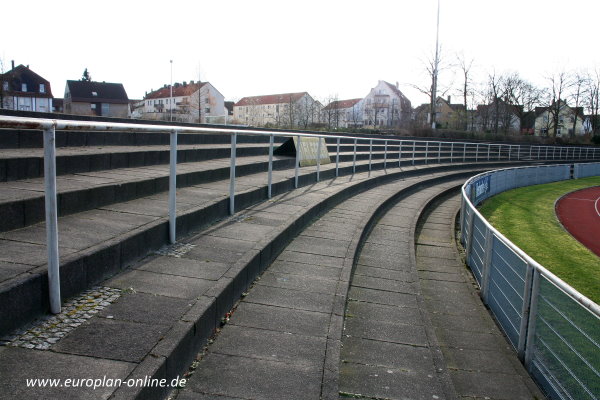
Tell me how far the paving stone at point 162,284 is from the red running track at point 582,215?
39.1 ft

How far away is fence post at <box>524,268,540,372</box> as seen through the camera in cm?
470

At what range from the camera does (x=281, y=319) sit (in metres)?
4.25

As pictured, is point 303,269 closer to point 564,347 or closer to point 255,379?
point 255,379

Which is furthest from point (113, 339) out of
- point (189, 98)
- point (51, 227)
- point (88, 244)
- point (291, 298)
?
point (189, 98)

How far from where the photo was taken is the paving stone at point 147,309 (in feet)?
10.8

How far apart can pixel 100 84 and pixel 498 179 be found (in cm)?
7019

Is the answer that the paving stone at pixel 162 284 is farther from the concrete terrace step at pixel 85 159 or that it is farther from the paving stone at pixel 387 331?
the concrete terrace step at pixel 85 159

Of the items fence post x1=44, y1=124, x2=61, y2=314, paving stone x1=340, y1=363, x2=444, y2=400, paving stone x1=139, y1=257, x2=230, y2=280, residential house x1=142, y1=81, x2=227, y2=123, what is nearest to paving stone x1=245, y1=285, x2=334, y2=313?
paving stone x1=139, y1=257, x2=230, y2=280

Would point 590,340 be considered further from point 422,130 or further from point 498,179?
point 422,130

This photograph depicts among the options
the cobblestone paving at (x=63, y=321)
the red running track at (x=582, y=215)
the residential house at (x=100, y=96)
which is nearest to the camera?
the cobblestone paving at (x=63, y=321)

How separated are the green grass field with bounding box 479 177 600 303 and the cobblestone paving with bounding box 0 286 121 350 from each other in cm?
804

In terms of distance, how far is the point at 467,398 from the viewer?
3891 mm

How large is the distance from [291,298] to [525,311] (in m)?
2.29

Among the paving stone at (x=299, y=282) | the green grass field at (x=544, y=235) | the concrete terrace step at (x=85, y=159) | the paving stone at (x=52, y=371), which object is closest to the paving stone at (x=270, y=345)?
the paving stone at (x=52, y=371)
